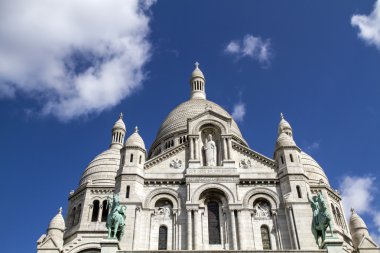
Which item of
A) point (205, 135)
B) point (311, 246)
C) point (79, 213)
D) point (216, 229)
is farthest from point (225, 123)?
point (79, 213)

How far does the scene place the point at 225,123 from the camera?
30562 mm

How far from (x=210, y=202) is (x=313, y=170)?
14488 millimetres

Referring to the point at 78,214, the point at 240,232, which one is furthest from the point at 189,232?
the point at 78,214

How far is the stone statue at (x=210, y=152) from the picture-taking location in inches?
1126

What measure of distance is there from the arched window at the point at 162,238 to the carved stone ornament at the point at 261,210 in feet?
19.1

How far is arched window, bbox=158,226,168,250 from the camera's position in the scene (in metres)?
25.2

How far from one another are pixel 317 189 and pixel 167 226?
605 inches

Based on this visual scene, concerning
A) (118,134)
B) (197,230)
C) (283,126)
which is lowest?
(197,230)

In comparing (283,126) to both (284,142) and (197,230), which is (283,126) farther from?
(197,230)

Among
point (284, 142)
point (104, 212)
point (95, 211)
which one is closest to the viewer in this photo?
point (284, 142)

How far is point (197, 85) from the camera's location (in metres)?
53.6

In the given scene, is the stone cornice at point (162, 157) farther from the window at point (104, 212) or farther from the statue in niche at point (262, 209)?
the window at point (104, 212)

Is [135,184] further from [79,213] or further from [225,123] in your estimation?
[79,213]

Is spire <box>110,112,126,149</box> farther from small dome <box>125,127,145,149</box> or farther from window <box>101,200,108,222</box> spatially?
small dome <box>125,127,145,149</box>
